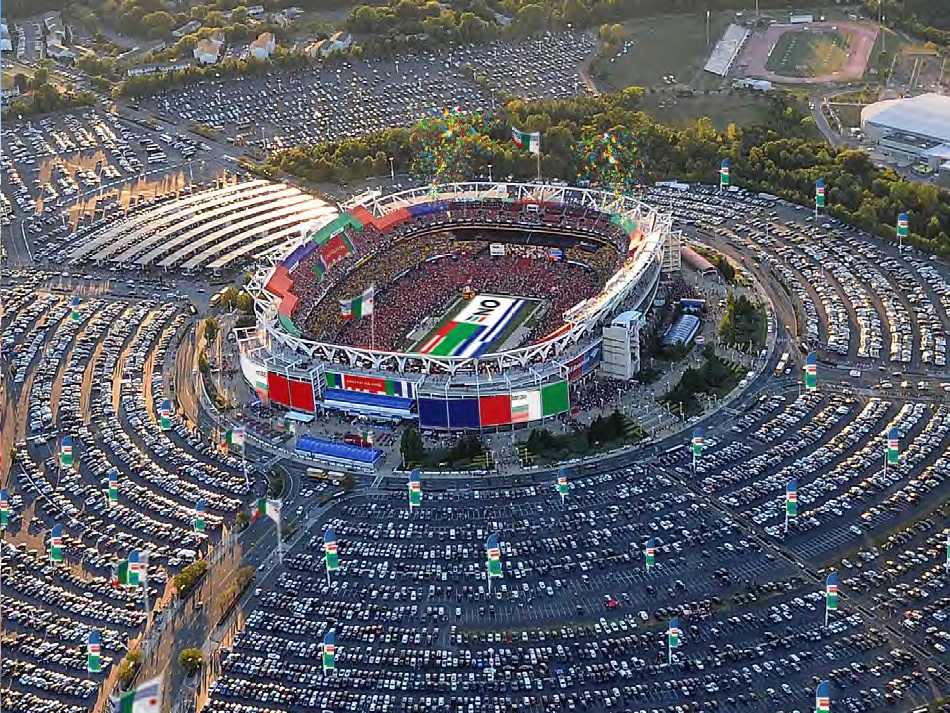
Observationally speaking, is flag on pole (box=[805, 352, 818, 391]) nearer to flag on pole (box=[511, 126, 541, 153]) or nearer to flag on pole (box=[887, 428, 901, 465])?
flag on pole (box=[887, 428, 901, 465])

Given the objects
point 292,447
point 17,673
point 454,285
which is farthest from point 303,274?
point 17,673

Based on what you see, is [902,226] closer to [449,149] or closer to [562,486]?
[449,149]

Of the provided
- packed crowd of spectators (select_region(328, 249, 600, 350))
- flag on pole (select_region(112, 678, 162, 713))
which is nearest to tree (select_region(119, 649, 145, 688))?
flag on pole (select_region(112, 678, 162, 713))

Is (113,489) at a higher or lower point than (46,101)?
higher

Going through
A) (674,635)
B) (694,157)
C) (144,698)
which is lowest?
(694,157)

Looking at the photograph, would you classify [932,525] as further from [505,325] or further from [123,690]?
[123,690]

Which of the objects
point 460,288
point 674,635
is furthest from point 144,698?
point 460,288

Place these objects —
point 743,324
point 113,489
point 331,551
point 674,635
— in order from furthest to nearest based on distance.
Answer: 1. point 743,324
2. point 113,489
3. point 331,551
4. point 674,635

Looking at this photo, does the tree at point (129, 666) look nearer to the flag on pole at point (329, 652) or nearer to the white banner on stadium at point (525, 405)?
the flag on pole at point (329, 652)
